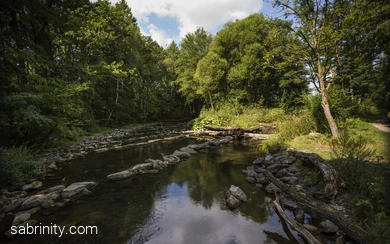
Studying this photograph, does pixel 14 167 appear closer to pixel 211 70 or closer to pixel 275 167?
pixel 275 167

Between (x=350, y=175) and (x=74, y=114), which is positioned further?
(x=74, y=114)

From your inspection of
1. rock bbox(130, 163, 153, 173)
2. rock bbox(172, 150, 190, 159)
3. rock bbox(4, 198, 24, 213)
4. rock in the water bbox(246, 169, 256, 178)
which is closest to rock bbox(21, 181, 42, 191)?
rock bbox(4, 198, 24, 213)

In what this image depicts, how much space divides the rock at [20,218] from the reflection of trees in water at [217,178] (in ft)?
13.2

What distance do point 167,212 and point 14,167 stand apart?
5.68 metres

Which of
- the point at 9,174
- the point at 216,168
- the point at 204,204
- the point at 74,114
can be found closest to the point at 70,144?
the point at 74,114

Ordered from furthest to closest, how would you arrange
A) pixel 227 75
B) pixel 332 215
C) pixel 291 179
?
pixel 227 75, pixel 291 179, pixel 332 215

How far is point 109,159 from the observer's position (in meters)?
9.45

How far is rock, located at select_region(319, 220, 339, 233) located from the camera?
3.43 meters

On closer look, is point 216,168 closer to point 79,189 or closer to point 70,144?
point 79,189

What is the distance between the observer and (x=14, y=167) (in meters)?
6.16

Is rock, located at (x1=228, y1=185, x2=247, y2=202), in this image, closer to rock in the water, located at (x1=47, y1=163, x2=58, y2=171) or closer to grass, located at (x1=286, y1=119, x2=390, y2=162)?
grass, located at (x1=286, y1=119, x2=390, y2=162)

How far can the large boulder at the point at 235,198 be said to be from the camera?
4.77 m

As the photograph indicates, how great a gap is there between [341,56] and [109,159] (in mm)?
13522

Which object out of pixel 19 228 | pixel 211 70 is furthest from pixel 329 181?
pixel 211 70
